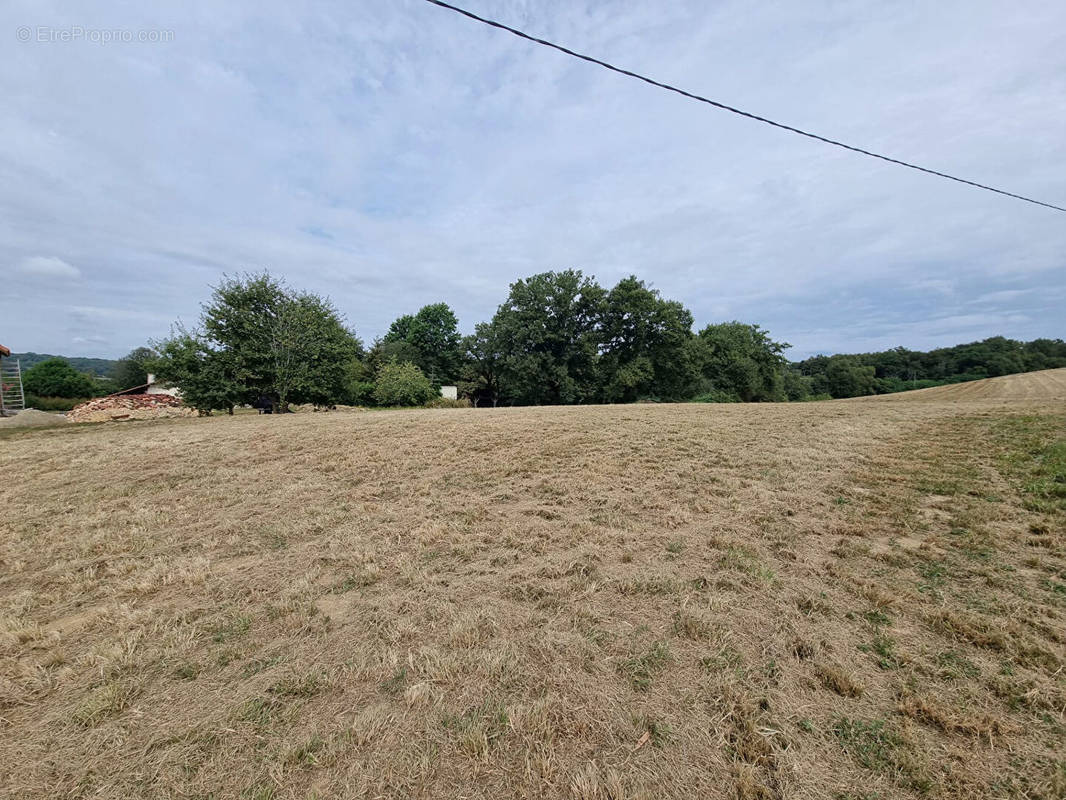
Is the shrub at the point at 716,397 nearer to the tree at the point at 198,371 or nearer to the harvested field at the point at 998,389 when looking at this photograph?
the harvested field at the point at 998,389

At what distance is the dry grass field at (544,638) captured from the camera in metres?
1.54

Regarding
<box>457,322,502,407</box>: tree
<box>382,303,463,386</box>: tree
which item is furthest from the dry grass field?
<box>382,303,463,386</box>: tree

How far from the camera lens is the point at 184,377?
617 inches

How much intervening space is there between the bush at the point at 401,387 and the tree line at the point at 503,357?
0.10 m

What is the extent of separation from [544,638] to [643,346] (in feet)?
97.5

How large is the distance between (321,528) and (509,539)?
193 cm

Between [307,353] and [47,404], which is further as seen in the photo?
[47,404]

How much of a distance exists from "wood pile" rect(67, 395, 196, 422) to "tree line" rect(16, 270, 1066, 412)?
105 inches

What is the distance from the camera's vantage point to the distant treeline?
170 ft

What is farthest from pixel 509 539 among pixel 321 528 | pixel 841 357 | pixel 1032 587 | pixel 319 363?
pixel 841 357

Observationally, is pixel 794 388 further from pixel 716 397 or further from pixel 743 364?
pixel 716 397

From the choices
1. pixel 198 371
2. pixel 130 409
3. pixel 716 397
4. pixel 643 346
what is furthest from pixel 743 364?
pixel 130 409

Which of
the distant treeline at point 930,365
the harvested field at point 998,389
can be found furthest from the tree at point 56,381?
the distant treeline at point 930,365

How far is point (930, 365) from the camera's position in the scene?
233 ft
